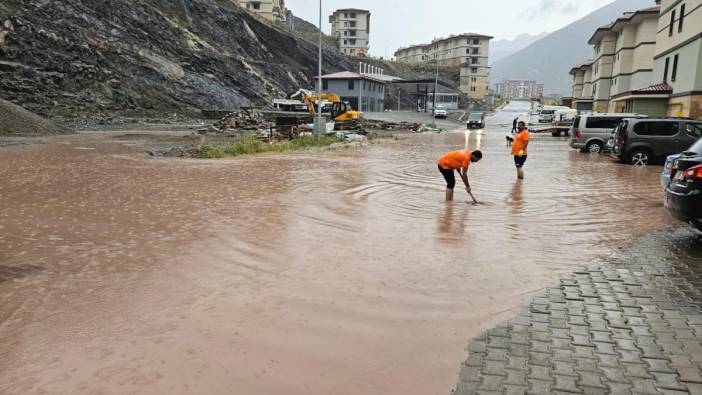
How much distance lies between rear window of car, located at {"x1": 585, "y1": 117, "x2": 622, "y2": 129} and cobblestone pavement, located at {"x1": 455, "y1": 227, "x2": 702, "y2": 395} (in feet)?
59.7

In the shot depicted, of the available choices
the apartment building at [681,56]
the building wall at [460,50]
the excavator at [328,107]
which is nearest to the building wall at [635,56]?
the apartment building at [681,56]

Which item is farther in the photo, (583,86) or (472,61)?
(472,61)

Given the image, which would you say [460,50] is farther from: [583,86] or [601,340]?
[601,340]

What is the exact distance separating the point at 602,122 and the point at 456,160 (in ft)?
50.6

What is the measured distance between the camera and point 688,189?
6223 mm

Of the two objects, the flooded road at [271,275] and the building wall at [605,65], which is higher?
the building wall at [605,65]

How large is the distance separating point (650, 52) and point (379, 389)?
47.6 m

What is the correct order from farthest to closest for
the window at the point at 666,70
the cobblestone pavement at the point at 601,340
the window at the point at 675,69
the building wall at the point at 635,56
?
the building wall at the point at 635,56 < the window at the point at 666,70 < the window at the point at 675,69 < the cobblestone pavement at the point at 601,340

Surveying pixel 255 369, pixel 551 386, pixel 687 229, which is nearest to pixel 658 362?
pixel 551 386

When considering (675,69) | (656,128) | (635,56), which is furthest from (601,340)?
(635,56)

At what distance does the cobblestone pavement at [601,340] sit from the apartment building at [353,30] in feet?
369

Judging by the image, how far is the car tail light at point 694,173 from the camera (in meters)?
6.10

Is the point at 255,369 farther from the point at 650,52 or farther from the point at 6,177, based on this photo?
the point at 650,52

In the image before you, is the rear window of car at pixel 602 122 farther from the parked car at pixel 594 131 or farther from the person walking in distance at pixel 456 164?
the person walking in distance at pixel 456 164
